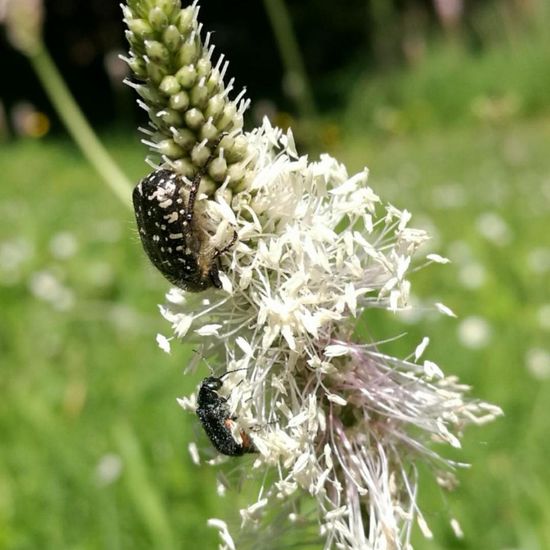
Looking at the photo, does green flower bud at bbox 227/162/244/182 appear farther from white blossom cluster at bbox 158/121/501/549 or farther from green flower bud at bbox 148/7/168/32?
green flower bud at bbox 148/7/168/32

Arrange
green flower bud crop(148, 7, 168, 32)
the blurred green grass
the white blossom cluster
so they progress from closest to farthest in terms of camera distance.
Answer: green flower bud crop(148, 7, 168, 32) < the white blossom cluster < the blurred green grass

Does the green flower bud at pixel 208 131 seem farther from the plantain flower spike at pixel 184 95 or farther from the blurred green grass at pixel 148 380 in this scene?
the blurred green grass at pixel 148 380

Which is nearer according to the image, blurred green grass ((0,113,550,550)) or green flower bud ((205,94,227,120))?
green flower bud ((205,94,227,120))

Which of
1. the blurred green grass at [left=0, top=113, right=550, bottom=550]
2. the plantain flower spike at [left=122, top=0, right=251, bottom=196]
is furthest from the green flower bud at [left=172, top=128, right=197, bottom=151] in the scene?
the blurred green grass at [left=0, top=113, right=550, bottom=550]

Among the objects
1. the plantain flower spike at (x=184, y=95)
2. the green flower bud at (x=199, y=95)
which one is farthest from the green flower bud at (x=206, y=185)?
the green flower bud at (x=199, y=95)

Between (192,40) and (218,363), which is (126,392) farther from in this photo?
(192,40)

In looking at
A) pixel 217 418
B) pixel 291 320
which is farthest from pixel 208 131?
pixel 217 418
